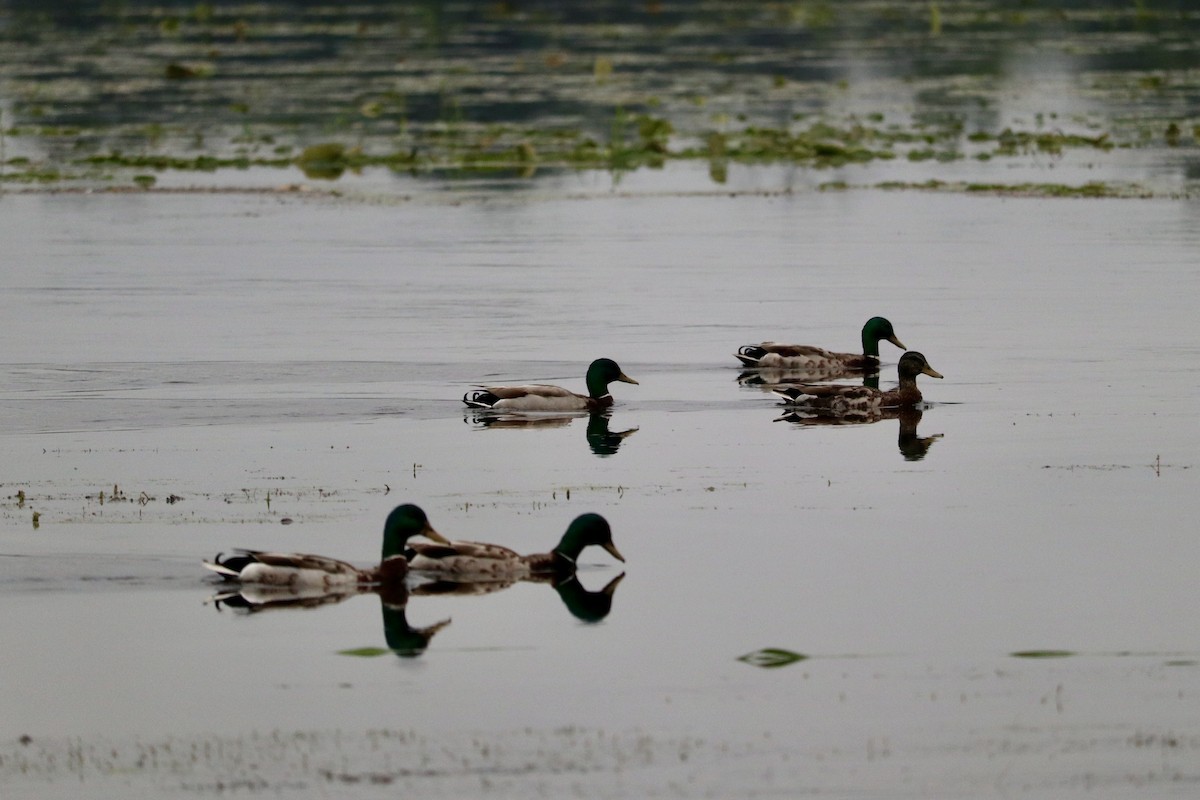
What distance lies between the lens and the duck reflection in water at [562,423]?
20.1m

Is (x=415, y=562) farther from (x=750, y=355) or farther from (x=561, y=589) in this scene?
(x=750, y=355)

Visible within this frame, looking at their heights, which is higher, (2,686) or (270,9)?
(270,9)

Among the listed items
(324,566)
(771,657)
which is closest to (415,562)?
(324,566)

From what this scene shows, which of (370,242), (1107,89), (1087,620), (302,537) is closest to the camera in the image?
(1087,620)

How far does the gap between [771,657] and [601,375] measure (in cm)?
859

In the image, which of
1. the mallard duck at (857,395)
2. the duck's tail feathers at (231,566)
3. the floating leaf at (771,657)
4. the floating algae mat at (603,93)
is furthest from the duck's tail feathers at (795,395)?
the floating algae mat at (603,93)

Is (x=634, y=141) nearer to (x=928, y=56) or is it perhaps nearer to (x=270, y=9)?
(x=928, y=56)

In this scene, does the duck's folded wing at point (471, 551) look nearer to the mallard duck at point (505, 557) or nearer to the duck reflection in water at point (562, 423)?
the mallard duck at point (505, 557)

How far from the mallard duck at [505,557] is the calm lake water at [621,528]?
0.21 meters

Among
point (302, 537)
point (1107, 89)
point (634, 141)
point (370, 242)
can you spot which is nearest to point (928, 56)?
point (1107, 89)

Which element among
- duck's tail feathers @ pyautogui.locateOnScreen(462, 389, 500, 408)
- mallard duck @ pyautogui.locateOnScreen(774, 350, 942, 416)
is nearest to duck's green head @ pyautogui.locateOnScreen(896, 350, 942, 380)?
mallard duck @ pyautogui.locateOnScreen(774, 350, 942, 416)

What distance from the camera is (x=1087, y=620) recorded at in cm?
1386

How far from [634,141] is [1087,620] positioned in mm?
34239

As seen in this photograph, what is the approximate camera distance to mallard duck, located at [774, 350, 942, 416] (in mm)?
21359
